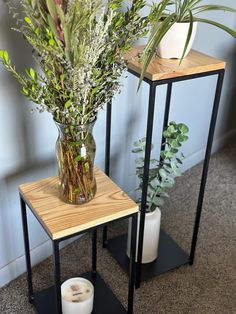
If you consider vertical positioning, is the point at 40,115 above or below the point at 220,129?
above

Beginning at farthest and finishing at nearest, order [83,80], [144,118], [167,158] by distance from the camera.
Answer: [144,118]
[167,158]
[83,80]

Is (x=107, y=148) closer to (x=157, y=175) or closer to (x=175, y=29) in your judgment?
(x=157, y=175)

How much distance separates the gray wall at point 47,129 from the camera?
51.6 inches

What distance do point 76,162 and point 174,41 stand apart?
47cm

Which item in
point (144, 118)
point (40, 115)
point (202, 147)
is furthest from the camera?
point (202, 147)

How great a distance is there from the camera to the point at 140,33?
1.05 metres

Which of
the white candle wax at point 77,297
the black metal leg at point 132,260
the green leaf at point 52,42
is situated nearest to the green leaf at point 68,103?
the green leaf at point 52,42

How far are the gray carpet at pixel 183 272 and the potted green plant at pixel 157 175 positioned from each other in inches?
5.8

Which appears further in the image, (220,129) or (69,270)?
(220,129)

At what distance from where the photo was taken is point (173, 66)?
4.00 feet

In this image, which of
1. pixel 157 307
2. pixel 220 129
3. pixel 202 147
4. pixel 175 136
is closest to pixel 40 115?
pixel 175 136

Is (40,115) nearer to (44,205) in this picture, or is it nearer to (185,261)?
(44,205)

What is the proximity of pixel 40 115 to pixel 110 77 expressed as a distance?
0.45m

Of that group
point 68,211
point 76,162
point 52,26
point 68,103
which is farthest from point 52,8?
point 68,211
